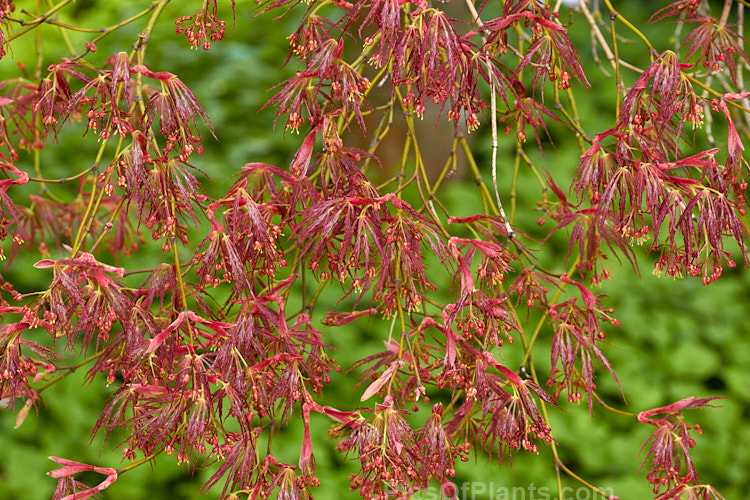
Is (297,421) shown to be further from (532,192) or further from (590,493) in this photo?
(532,192)

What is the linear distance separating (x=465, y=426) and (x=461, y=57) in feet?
1.80

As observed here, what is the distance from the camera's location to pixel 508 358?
7.90ft

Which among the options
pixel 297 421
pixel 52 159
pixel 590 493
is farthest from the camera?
pixel 52 159

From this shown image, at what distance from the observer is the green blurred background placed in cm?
228

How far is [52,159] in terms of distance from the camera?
2879 mm

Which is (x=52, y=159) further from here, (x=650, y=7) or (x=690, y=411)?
(x=650, y=7)

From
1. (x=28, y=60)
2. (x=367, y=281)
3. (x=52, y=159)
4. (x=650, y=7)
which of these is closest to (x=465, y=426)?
(x=367, y=281)

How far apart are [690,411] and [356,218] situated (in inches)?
81.3

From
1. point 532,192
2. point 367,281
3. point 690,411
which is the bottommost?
point 690,411

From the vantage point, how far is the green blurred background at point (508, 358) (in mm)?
2281

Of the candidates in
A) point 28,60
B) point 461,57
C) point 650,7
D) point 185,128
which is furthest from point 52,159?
point 650,7

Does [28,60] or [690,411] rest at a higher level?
[28,60]

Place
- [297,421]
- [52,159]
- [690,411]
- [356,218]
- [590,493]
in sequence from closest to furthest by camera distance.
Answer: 1. [356,218]
2. [590,493]
3. [297,421]
4. [690,411]
5. [52,159]

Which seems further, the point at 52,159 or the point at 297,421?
the point at 52,159
